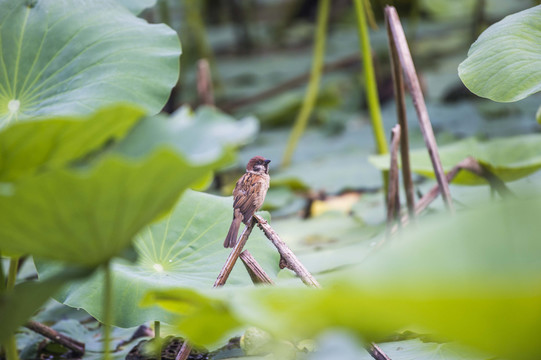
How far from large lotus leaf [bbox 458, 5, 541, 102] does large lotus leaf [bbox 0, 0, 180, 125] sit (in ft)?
1.14

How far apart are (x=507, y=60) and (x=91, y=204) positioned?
524 millimetres

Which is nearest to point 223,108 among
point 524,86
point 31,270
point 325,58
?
point 325,58

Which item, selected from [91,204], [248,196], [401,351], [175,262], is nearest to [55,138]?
[91,204]

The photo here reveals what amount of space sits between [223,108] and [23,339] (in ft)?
5.49

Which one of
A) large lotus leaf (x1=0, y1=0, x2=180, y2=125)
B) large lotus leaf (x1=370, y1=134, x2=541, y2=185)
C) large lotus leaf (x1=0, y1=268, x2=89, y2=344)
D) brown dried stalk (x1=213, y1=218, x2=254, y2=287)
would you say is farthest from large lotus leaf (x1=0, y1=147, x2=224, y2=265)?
large lotus leaf (x1=370, y1=134, x2=541, y2=185)

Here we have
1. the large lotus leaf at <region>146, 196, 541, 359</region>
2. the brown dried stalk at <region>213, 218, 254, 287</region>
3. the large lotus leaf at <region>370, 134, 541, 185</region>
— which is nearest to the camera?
the large lotus leaf at <region>146, 196, 541, 359</region>

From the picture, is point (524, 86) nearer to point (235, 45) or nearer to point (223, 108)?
point (223, 108)

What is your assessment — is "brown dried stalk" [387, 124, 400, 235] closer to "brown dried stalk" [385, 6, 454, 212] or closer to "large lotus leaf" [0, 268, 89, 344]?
"brown dried stalk" [385, 6, 454, 212]

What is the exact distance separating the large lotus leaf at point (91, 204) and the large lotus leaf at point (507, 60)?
0.44 m

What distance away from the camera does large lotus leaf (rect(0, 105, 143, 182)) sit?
1.17 feet

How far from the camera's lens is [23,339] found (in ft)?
2.87

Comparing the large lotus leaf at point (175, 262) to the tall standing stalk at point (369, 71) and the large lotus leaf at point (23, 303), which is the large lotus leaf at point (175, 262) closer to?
the large lotus leaf at point (23, 303)

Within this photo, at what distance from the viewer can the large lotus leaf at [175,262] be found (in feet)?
2.00

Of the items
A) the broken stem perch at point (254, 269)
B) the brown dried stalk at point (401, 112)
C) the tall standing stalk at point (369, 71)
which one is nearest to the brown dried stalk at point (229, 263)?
the broken stem perch at point (254, 269)
